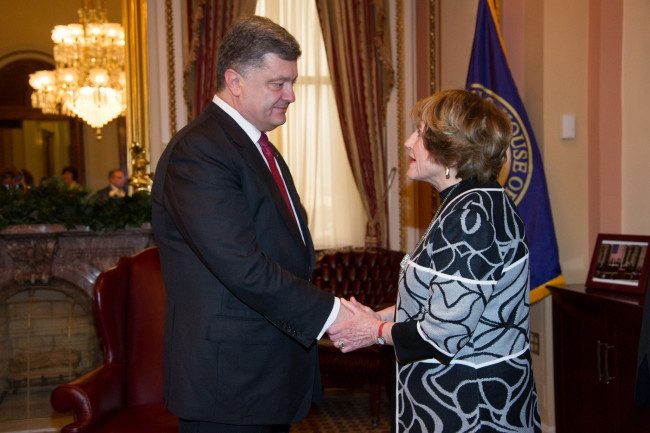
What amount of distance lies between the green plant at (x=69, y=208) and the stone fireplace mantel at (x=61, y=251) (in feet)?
0.20

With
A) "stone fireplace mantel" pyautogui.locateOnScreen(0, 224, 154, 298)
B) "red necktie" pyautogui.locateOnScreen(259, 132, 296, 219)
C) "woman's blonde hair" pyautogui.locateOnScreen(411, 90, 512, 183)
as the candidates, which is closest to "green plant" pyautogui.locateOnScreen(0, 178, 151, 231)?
"stone fireplace mantel" pyautogui.locateOnScreen(0, 224, 154, 298)

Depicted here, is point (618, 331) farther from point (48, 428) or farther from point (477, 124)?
point (48, 428)

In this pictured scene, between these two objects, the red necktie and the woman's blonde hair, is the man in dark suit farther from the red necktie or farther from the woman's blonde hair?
the woman's blonde hair

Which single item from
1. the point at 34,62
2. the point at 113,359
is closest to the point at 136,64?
the point at 34,62

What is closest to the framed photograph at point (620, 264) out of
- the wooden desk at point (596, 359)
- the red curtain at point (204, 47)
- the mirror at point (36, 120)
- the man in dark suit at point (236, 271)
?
the wooden desk at point (596, 359)

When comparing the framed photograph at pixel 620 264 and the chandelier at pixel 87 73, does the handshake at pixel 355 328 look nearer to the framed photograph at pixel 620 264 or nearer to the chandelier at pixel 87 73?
the framed photograph at pixel 620 264

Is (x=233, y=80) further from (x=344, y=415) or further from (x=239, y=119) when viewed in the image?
(x=344, y=415)

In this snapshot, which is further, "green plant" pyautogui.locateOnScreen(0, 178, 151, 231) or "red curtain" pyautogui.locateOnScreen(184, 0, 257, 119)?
"red curtain" pyautogui.locateOnScreen(184, 0, 257, 119)

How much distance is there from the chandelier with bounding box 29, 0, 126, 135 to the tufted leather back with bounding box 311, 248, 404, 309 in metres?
2.16

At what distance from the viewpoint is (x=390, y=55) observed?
5500 millimetres

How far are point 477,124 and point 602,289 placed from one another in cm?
182

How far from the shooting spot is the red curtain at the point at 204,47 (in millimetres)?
5121

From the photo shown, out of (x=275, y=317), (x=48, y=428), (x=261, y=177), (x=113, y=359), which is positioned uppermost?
(x=261, y=177)

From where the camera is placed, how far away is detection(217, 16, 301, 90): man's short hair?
71.1 inches
